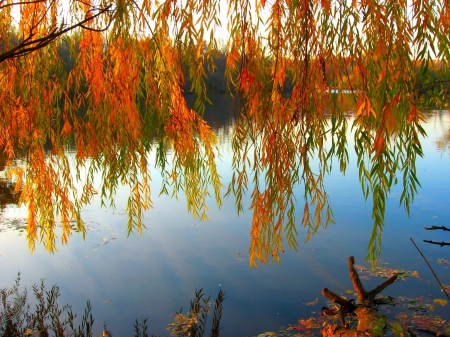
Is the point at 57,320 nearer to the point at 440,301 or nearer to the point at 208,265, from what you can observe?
the point at 208,265

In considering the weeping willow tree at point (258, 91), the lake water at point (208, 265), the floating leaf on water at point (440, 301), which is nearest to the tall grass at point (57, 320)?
the lake water at point (208, 265)

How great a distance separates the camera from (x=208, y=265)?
3.74 metres

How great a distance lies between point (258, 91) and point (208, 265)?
234cm

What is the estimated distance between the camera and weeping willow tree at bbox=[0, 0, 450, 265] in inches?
57.8

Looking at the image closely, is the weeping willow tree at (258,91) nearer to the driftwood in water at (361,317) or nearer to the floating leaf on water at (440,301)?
the driftwood in water at (361,317)

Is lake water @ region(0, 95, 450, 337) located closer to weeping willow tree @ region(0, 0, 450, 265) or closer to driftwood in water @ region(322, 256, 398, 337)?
driftwood in water @ region(322, 256, 398, 337)

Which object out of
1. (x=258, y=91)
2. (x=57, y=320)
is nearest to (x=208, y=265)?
(x=57, y=320)

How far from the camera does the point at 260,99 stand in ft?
5.50

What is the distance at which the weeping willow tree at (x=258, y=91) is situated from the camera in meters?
1.47

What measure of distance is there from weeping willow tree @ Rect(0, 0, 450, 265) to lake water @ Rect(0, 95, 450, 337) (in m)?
1.01

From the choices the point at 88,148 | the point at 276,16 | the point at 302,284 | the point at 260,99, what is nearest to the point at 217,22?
the point at 276,16

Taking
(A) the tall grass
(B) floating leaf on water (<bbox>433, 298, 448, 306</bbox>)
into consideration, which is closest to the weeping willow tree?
(A) the tall grass

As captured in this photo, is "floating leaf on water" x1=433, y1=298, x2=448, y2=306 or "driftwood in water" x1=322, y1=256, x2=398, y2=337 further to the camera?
"floating leaf on water" x1=433, y1=298, x2=448, y2=306

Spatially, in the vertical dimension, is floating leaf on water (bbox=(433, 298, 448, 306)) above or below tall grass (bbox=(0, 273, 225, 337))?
above
